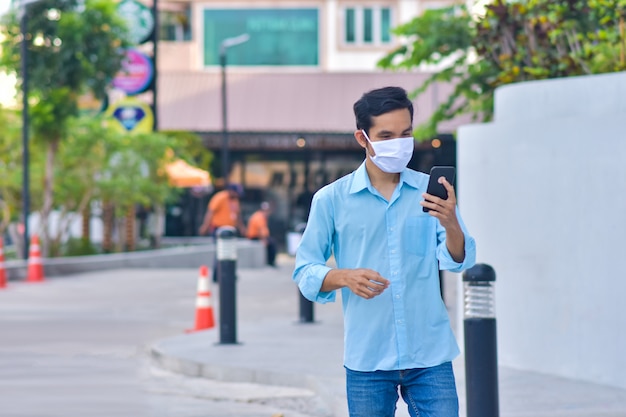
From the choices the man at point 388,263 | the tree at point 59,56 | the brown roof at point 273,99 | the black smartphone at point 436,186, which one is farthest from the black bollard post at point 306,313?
the brown roof at point 273,99

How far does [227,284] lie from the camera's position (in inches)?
477

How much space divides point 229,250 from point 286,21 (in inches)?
1353

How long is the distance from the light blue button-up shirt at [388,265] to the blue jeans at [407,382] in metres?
0.05

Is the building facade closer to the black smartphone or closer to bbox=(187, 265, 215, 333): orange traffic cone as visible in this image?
bbox=(187, 265, 215, 333): orange traffic cone

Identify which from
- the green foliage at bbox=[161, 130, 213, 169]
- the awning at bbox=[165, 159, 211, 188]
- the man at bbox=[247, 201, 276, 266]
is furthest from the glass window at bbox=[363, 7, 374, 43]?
the man at bbox=[247, 201, 276, 266]

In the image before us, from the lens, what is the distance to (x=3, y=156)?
2930cm

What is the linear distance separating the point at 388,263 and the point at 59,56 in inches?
953

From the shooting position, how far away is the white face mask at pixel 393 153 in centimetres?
473

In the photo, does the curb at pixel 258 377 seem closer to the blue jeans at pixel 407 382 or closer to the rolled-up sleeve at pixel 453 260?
the blue jeans at pixel 407 382

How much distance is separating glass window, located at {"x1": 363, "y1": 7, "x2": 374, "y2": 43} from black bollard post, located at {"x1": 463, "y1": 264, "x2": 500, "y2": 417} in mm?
39746

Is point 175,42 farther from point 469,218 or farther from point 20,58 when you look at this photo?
point 469,218

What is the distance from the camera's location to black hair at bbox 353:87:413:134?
4.80 metres

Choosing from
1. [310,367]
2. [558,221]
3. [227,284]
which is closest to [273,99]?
[227,284]

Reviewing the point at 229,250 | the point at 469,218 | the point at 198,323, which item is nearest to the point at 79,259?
the point at 198,323
